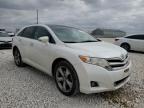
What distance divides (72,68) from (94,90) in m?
0.58

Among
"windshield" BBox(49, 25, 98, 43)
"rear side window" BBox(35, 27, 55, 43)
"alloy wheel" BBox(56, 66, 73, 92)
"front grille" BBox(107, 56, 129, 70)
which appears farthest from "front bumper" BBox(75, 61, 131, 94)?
"rear side window" BBox(35, 27, 55, 43)

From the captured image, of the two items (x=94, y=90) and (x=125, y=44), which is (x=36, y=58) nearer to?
(x=94, y=90)

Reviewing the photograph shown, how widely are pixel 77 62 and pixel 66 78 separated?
55 cm

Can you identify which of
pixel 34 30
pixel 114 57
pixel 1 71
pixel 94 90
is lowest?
pixel 1 71

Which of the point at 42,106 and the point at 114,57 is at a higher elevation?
the point at 114,57

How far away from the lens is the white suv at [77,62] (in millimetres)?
2924

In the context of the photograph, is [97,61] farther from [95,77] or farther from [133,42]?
[133,42]

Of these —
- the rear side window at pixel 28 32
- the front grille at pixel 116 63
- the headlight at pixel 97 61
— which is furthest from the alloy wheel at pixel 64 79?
the rear side window at pixel 28 32

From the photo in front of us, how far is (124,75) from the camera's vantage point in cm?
326

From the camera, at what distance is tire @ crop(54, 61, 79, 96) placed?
3094 millimetres

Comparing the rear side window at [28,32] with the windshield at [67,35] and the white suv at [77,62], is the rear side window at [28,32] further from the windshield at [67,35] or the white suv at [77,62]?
the windshield at [67,35]

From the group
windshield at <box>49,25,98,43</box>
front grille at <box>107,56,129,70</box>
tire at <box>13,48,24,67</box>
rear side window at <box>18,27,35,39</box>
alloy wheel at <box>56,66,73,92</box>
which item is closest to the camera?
front grille at <box>107,56,129,70</box>

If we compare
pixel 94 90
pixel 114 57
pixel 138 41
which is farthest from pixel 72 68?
pixel 138 41

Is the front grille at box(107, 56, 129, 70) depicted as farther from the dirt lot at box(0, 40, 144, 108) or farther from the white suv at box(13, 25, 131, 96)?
the dirt lot at box(0, 40, 144, 108)
